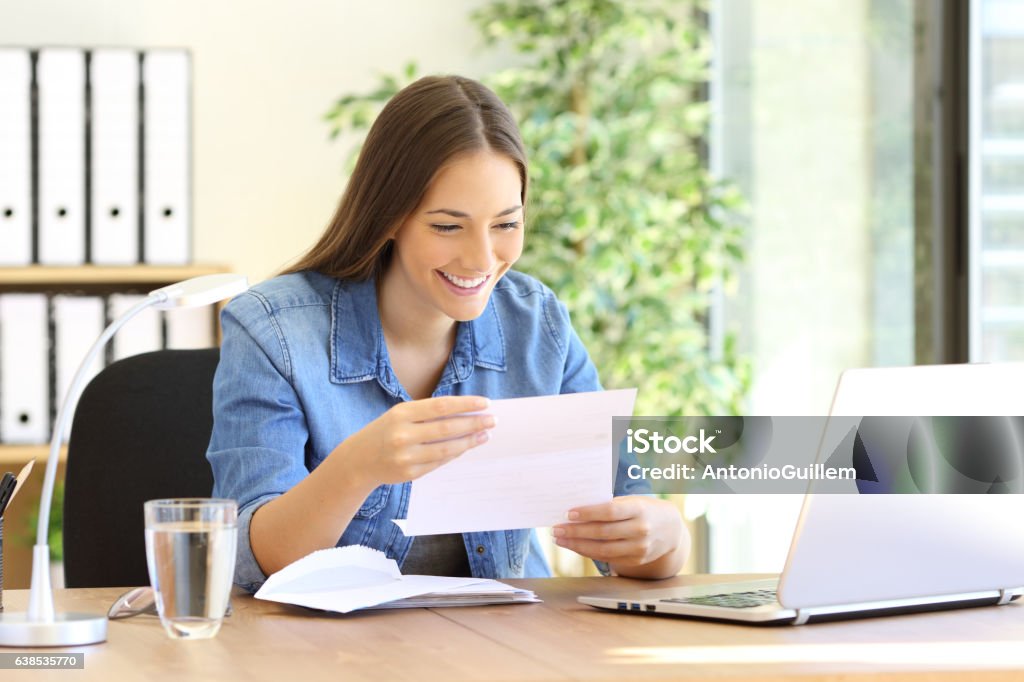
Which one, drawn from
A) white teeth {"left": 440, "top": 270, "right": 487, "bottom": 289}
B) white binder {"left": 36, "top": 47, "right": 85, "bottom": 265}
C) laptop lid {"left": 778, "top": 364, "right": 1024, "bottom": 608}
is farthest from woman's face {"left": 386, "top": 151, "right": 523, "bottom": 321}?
white binder {"left": 36, "top": 47, "right": 85, "bottom": 265}

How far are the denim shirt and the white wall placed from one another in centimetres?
160

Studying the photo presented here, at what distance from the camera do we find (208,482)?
1.58 meters

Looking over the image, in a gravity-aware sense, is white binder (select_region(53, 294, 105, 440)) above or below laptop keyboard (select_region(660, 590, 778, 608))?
above

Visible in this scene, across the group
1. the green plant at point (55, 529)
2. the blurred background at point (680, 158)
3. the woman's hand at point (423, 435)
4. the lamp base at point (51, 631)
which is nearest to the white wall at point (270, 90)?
the blurred background at point (680, 158)

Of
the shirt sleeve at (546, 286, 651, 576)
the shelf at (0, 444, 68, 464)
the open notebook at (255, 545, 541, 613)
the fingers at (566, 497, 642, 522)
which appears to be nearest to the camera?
the open notebook at (255, 545, 541, 613)

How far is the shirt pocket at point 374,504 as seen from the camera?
1.43m

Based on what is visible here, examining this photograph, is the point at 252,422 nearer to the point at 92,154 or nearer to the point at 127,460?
the point at 127,460

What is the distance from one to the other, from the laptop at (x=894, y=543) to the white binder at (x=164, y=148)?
171 centimetres

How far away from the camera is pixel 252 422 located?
1366 mm

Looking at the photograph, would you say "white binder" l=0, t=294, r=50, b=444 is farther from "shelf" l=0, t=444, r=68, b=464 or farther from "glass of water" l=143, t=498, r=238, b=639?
"glass of water" l=143, t=498, r=238, b=639

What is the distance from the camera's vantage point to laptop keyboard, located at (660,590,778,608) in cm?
111

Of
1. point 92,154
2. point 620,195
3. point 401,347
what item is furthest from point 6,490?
point 620,195

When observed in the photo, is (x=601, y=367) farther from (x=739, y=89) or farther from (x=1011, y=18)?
(x=1011, y=18)

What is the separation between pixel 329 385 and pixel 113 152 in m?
1.38
